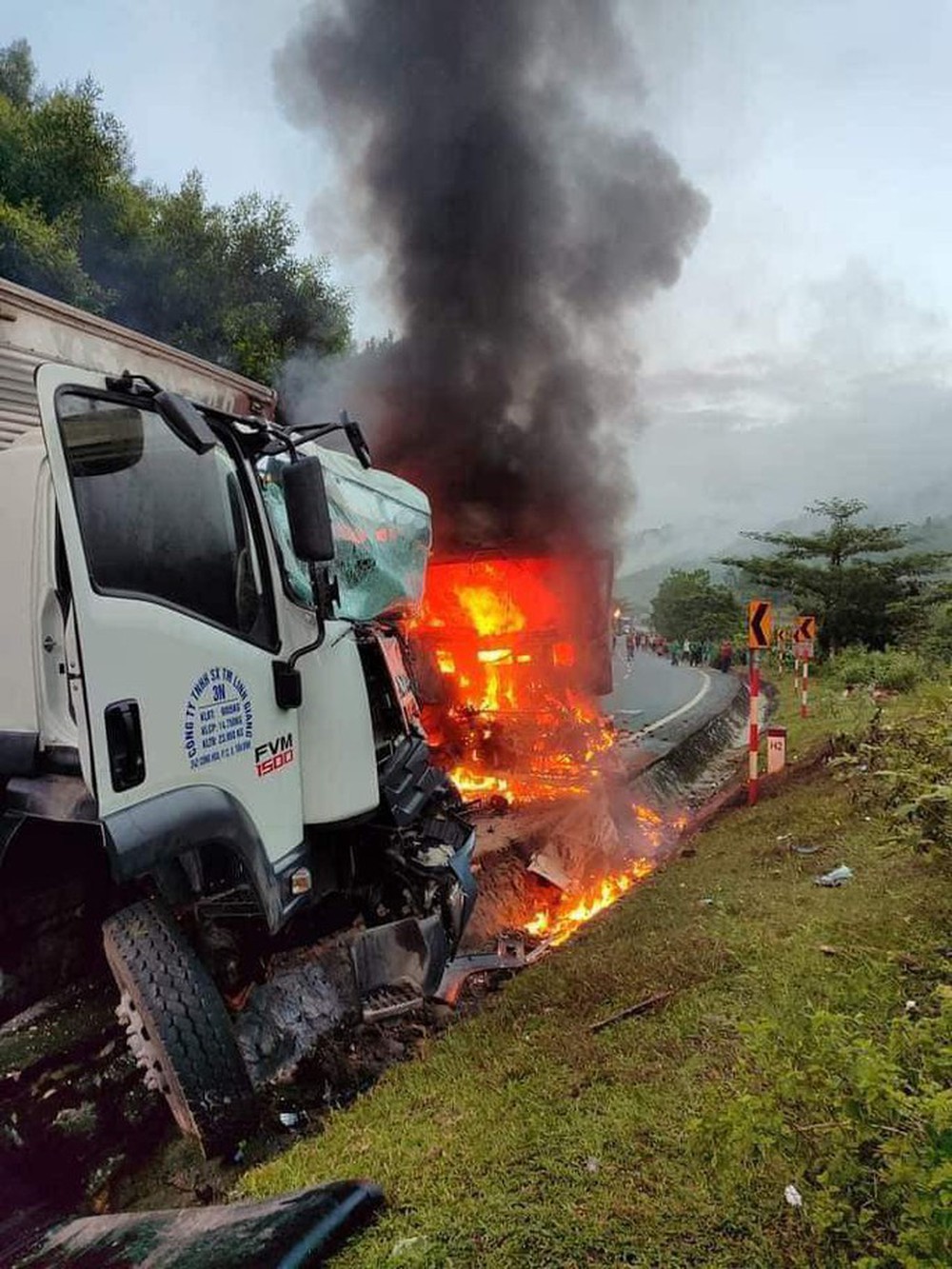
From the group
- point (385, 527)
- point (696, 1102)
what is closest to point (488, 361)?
point (385, 527)

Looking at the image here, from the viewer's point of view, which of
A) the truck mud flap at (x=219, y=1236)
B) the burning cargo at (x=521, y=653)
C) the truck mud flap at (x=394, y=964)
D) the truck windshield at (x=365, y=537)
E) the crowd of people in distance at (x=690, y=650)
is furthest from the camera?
the crowd of people in distance at (x=690, y=650)

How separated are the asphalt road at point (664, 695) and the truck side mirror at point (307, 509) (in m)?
11.1

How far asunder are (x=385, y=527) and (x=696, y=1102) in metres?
3.12

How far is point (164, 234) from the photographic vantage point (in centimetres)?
1745

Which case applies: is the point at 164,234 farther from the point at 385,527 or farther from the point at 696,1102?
the point at 696,1102

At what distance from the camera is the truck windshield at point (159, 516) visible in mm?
2764

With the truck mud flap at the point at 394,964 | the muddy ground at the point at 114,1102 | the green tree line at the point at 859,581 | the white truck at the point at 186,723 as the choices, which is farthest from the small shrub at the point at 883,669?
the muddy ground at the point at 114,1102

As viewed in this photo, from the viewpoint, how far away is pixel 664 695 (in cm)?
1827

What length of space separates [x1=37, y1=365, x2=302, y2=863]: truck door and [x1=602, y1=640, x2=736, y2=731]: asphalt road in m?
11.0

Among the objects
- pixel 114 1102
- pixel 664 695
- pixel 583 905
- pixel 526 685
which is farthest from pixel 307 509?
pixel 664 695

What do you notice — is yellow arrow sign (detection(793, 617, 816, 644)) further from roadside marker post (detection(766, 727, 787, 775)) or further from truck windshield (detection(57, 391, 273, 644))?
truck windshield (detection(57, 391, 273, 644))

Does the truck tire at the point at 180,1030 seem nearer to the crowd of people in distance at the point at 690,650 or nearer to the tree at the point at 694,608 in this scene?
the crowd of people in distance at the point at 690,650

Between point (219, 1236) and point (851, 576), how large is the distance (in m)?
24.6

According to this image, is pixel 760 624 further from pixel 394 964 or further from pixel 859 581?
pixel 859 581
